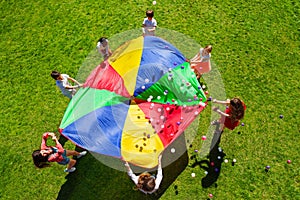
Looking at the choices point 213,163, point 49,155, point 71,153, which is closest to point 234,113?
point 213,163

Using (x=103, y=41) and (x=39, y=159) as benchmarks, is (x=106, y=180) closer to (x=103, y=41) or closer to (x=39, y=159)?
(x=39, y=159)

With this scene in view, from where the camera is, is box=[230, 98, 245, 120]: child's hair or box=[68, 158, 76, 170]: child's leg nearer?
box=[230, 98, 245, 120]: child's hair

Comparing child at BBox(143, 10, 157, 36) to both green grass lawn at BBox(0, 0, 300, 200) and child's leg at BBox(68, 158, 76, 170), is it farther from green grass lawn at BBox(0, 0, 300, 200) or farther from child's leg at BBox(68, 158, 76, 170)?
child's leg at BBox(68, 158, 76, 170)

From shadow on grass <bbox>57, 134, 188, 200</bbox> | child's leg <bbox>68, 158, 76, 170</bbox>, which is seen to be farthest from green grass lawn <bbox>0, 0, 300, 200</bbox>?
child's leg <bbox>68, 158, 76, 170</bbox>

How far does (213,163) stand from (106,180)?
2.11 m

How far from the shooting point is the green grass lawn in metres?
6.17

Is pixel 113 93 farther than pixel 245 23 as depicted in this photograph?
No

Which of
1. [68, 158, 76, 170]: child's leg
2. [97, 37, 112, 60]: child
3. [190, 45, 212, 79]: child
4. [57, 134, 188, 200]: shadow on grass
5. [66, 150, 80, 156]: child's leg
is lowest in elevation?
[57, 134, 188, 200]: shadow on grass

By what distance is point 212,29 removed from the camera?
7.33 metres

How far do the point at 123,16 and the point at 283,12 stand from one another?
370 centimetres

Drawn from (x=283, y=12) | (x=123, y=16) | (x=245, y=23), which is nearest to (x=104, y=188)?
(x=123, y=16)

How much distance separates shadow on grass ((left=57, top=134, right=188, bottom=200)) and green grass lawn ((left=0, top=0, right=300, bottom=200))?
0.02m

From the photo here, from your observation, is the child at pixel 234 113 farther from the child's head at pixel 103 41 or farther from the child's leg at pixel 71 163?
the child's leg at pixel 71 163

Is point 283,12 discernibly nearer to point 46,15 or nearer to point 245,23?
point 245,23
